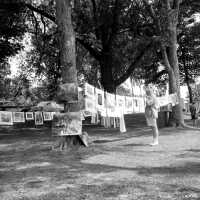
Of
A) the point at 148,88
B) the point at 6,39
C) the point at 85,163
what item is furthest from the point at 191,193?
the point at 6,39

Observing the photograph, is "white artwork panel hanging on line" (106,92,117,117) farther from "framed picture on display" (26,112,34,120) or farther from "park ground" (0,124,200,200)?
"framed picture on display" (26,112,34,120)

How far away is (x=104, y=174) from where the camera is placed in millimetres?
5902

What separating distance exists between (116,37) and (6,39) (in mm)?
7524

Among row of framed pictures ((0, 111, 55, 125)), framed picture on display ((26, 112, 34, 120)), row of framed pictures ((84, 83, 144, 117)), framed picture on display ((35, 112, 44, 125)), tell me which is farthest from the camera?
framed picture on display ((35, 112, 44, 125))

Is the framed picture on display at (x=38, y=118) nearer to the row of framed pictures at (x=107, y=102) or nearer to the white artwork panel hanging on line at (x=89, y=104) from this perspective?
the row of framed pictures at (x=107, y=102)

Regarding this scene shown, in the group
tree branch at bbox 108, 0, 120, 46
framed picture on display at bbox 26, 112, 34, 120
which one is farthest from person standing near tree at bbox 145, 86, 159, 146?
tree branch at bbox 108, 0, 120, 46

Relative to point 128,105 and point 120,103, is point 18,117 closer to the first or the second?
point 128,105

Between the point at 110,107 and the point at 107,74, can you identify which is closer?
the point at 110,107

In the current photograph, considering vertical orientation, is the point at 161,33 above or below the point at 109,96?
above

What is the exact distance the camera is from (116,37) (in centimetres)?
2334

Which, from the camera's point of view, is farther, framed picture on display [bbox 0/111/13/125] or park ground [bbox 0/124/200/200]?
framed picture on display [bbox 0/111/13/125]

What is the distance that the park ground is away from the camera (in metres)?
4.64

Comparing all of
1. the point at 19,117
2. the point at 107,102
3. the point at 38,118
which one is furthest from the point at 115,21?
the point at 107,102

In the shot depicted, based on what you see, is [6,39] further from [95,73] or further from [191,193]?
[191,193]
